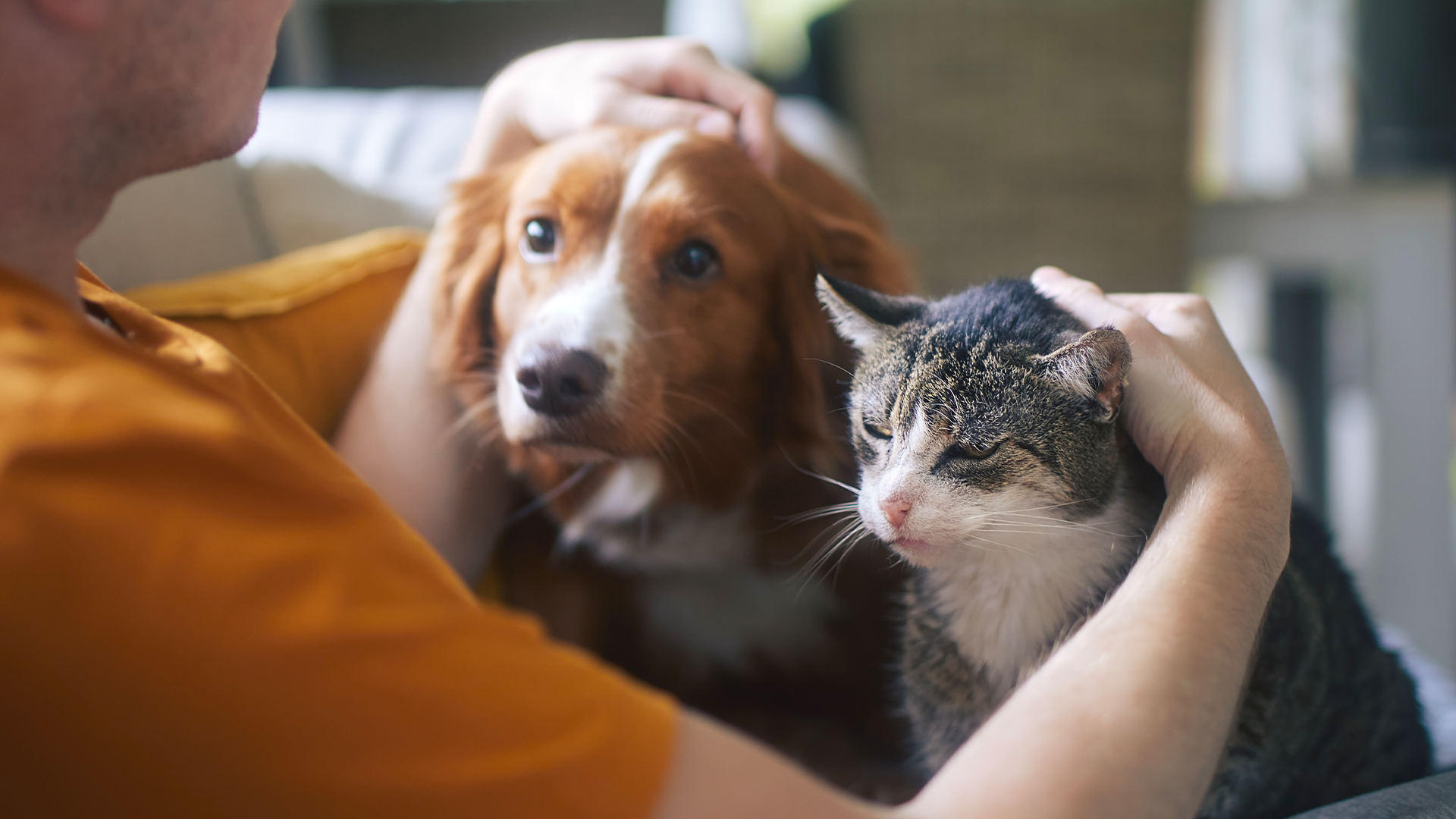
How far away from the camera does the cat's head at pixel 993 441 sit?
79 cm

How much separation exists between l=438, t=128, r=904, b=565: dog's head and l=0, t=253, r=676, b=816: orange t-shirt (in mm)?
517

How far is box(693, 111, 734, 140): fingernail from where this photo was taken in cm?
117

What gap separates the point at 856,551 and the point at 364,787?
0.79 m

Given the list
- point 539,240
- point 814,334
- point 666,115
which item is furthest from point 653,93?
point 814,334

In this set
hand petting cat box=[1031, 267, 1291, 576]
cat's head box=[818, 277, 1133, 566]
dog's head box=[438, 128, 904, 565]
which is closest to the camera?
hand petting cat box=[1031, 267, 1291, 576]

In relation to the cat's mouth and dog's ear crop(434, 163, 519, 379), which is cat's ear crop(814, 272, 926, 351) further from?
dog's ear crop(434, 163, 519, 379)

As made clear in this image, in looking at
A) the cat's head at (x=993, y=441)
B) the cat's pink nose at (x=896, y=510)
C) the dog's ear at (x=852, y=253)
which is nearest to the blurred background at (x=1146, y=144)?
→ the dog's ear at (x=852, y=253)

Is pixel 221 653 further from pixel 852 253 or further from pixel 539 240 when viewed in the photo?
pixel 852 253

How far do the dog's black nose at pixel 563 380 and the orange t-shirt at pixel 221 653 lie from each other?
49 centimetres

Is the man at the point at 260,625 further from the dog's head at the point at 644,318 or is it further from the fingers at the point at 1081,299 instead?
the dog's head at the point at 644,318

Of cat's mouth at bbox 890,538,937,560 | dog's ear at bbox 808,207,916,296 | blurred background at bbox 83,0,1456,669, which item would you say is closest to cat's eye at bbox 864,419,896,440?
cat's mouth at bbox 890,538,937,560

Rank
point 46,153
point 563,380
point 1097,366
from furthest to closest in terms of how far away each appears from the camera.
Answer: point 563,380 → point 1097,366 → point 46,153

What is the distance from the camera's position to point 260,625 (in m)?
0.44

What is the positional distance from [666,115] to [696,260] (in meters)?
0.21
